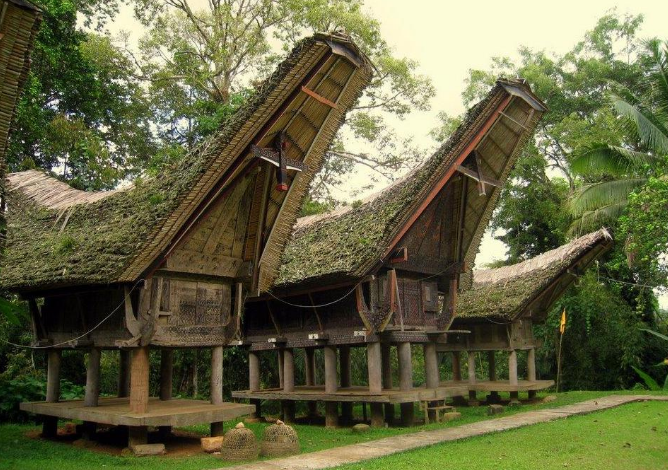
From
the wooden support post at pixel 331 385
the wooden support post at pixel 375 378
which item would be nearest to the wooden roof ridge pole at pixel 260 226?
the wooden support post at pixel 375 378

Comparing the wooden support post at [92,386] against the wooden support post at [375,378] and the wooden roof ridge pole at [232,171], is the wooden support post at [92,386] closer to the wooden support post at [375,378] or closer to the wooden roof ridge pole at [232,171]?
the wooden roof ridge pole at [232,171]

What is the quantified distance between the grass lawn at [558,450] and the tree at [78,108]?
39.2ft

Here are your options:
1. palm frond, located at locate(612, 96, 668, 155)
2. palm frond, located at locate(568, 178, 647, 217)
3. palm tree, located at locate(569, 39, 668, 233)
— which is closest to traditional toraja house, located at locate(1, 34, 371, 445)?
palm frond, located at locate(612, 96, 668, 155)

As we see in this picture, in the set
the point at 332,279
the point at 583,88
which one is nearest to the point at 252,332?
the point at 332,279

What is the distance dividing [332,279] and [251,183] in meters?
3.15

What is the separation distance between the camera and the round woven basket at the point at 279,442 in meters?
9.00

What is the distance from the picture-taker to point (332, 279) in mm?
12719

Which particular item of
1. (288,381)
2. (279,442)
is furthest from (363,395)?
(279,442)

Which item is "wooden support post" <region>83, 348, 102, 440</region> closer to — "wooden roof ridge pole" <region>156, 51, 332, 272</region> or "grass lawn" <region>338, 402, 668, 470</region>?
"wooden roof ridge pole" <region>156, 51, 332, 272</region>

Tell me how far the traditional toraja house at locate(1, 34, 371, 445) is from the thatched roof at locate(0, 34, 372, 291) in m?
0.02

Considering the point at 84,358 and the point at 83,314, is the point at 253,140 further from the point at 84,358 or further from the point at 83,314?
the point at 84,358

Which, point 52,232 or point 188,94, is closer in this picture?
point 52,232

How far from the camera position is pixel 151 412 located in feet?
30.9

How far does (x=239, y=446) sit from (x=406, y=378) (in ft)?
17.3
